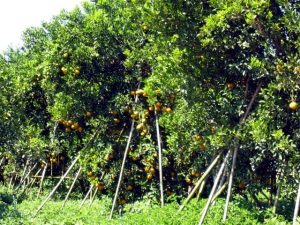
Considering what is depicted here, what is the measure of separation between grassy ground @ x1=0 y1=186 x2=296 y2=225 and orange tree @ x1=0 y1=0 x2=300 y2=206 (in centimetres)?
68

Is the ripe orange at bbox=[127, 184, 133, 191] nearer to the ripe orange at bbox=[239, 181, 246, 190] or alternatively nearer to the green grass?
the green grass

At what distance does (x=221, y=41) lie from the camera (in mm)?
8102

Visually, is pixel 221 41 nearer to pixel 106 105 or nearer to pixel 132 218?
pixel 132 218

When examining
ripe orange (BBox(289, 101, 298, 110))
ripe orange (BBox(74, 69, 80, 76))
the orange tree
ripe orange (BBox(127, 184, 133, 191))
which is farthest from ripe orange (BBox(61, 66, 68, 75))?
ripe orange (BBox(289, 101, 298, 110))

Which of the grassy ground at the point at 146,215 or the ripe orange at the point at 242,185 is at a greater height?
the ripe orange at the point at 242,185

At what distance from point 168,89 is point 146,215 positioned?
8.79ft

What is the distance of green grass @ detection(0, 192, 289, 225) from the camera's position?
800 cm

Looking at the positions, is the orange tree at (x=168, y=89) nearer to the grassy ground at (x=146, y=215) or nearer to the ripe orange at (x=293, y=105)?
the ripe orange at (x=293, y=105)

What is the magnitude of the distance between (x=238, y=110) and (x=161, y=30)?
2.19 m

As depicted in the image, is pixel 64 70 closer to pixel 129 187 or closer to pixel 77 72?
pixel 77 72

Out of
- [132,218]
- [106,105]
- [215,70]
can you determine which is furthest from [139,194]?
[215,70]

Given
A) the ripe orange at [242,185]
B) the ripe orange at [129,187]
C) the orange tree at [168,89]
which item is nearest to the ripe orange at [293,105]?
the orange tree at [168,89]

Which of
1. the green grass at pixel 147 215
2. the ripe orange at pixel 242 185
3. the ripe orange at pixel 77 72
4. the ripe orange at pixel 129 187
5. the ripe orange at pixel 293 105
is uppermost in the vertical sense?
the ripe orange at pixel 77 72

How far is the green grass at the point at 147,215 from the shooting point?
26.2 feet
